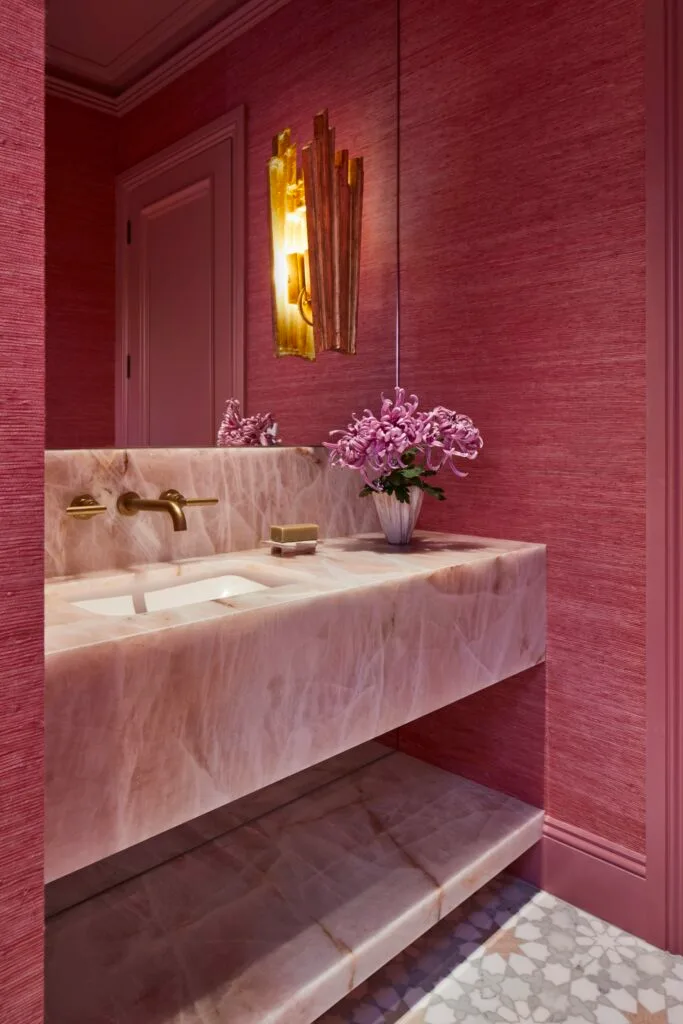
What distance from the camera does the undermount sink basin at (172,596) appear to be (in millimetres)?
1208

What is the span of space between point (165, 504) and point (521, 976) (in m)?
1.15

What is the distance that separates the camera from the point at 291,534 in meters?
1.53

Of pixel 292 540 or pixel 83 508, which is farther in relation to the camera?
pixel 292 540

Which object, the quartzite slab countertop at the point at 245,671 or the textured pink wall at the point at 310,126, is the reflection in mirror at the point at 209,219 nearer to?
the textured pink wall at the point at 310,126

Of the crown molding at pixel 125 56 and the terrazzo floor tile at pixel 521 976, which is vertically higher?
the crown molding at pixel 125 56

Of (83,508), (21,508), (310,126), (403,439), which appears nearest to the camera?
(21,508)

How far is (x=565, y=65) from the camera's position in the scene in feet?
5.08

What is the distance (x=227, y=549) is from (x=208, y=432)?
0.26m

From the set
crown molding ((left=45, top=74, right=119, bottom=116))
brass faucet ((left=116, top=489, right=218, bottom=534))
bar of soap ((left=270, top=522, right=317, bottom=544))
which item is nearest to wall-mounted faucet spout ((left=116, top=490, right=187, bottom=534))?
brass faucet ((left=116, top=489, right=218, bottom=534))

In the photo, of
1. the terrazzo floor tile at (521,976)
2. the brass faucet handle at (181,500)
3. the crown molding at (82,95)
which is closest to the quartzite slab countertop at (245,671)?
the brass faucet handle at (181,500)

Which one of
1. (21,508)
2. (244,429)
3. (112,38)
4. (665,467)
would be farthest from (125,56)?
(665,467)

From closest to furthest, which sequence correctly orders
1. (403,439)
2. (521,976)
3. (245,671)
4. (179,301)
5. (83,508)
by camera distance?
1. (245,671)
2. (83,508)
3. (521,976)
4. (179,301)
5. (403,439)

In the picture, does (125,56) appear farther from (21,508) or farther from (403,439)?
(21,508)

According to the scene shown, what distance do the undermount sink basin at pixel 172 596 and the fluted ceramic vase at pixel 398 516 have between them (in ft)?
1.42
